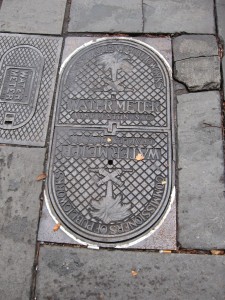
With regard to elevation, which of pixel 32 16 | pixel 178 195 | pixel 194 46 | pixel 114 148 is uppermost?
pixel 32 16

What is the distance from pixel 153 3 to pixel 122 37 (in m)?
0.58

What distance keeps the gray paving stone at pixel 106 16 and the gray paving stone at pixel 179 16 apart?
0.39 feet

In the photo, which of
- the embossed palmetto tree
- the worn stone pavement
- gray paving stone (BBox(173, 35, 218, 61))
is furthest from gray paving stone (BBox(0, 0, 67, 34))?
gray paving stone (BBox(173, 35, 218, 61))

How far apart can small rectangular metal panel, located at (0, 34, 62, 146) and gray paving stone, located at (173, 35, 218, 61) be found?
4.05ft

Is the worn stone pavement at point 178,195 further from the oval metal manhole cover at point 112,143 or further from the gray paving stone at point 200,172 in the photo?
the oval metal manhole cover at point 112,143

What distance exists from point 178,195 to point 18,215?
1.37m

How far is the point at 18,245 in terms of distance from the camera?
2.85 metres

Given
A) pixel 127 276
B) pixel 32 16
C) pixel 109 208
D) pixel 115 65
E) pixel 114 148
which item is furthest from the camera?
pixel 32 16

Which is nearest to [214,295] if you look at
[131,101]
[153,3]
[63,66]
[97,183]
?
[97,183]

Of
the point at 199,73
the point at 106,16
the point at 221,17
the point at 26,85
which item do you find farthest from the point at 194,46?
the point at 26,85

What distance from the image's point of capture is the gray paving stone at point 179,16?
12.1 ft

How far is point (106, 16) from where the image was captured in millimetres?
3818

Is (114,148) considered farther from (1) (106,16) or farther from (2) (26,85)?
(1) (106,16)

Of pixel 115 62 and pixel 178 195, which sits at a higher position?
pixel 115 62
